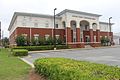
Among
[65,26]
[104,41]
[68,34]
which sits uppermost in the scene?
[65,26]

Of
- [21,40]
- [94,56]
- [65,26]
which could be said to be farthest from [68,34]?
[94,56]

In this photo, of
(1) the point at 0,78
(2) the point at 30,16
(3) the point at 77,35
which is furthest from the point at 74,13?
(1) the point at 0,78

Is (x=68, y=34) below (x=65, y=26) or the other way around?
below

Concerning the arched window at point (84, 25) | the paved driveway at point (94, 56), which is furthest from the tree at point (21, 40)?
the arched window at point (84, 25)

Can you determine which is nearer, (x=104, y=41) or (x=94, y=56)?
(x=94, y=56)

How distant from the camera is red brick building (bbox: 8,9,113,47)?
46625mm

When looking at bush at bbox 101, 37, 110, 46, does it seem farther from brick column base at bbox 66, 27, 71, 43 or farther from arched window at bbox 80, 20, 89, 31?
brick column base at bbox 66, 27, 71, 43

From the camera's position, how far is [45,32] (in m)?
49.3

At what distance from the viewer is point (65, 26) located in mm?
50562

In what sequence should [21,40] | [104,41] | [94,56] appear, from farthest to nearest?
[104,41] < [21,40] < [94,56]

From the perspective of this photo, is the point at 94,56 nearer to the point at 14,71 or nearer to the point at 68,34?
the point at 14,71

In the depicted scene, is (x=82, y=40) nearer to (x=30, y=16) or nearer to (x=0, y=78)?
(x=30, y=16)

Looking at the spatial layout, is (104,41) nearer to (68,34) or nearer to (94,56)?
(68,34)

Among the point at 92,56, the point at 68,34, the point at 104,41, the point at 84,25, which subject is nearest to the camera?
the point at 92,56
